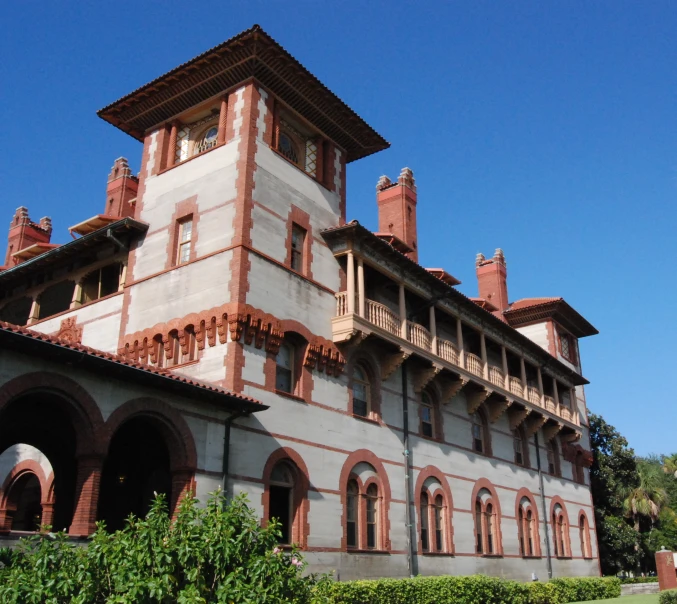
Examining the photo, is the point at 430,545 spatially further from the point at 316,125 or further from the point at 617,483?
the point at 617,483

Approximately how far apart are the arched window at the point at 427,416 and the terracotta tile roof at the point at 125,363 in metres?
9.72

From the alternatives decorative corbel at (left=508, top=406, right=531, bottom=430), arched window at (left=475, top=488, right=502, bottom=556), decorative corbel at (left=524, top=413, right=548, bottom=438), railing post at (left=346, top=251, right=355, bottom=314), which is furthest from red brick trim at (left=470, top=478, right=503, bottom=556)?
railing post at (left=346, top=251, right=355, bottom=314)

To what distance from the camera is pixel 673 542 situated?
57.7 meters

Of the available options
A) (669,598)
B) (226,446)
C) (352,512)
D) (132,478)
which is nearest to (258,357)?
(226,446)

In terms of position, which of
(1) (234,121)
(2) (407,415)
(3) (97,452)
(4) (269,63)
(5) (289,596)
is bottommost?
(5) (289,596)

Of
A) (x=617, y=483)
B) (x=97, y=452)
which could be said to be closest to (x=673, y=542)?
(x=617, y=483)

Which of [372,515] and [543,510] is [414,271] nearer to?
[372,515]

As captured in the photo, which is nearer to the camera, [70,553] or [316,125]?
[70,553]

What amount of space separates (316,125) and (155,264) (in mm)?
7441

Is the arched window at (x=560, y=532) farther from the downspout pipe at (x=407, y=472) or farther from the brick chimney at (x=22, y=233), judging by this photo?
the brick chimney at (x=22, y=233)

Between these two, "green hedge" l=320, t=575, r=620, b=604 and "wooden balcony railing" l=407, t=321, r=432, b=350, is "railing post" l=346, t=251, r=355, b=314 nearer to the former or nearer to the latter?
"wooden balcony railing" l=407, t=321, r=432, b=350

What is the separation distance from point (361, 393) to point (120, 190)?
609 inches

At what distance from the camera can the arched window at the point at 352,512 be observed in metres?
20.9

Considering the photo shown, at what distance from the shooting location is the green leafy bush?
8.63 metres
